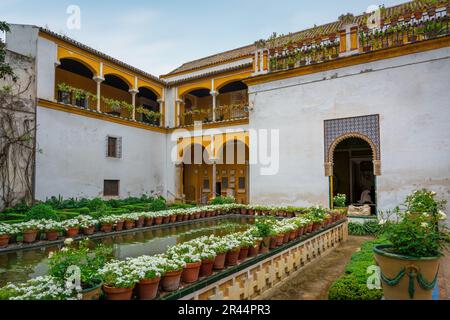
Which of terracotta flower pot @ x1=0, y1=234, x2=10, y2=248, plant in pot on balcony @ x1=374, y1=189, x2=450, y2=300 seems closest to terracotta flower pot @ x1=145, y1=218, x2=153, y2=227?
terracotta flower pot @ x1=0, y1=234, x2=10, y2=248

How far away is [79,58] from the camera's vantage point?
14.1m

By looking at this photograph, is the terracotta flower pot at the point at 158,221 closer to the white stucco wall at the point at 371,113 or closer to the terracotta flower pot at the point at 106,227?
the terracotta flower pot at the point at 106,227

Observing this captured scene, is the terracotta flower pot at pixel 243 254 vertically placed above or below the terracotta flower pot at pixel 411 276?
below

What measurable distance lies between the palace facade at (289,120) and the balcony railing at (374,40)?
0.04 meters

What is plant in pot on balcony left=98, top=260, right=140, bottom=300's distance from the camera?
9.80ft

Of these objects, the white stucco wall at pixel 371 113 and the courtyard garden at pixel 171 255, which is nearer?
the courtyard garden at pixel 171 255

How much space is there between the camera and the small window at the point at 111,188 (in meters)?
15.2

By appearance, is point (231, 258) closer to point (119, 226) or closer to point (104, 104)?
point (119, 226)

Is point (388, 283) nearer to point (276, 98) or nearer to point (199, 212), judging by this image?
point (199, 212)

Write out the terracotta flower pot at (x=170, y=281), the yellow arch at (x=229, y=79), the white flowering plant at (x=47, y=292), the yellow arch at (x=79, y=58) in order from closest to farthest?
1. the white flowering plant at (x=47, y=292)
2. the terracotta flower pot at (x=170, y=281)
3. the yellow arch at (x=79, y=58)
4. the yellow arch at (x=229, y=79)

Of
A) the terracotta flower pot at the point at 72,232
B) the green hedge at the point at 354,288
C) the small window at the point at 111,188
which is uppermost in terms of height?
the small window at the point at 111,188

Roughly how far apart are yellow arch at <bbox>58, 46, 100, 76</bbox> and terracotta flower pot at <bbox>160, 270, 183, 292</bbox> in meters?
13.0

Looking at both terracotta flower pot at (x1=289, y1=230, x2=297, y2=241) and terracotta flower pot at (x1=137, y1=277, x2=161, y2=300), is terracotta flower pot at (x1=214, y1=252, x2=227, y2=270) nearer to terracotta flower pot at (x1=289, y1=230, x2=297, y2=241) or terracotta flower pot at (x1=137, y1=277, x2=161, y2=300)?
terracotta flower pot at (x1=137, y1=277, x2=161, y2=300)

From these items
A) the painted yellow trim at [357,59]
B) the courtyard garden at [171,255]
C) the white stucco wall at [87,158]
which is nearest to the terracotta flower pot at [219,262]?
the courtyard garden at [171,255]
